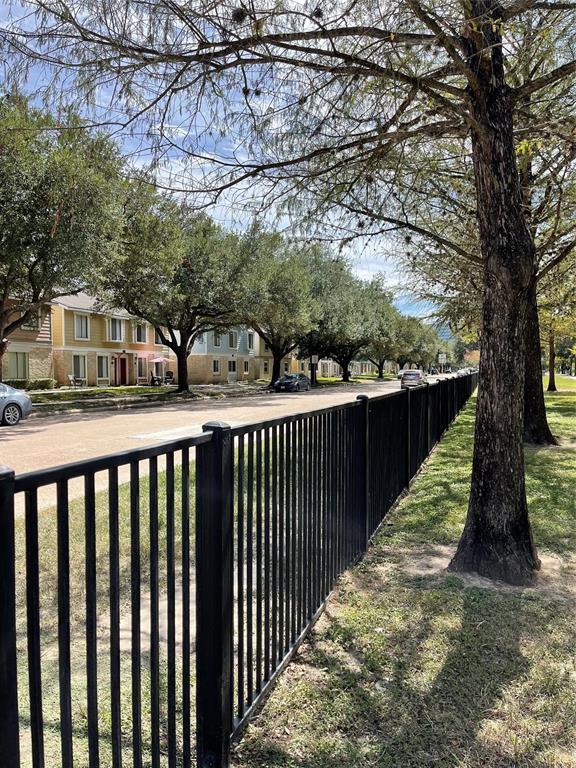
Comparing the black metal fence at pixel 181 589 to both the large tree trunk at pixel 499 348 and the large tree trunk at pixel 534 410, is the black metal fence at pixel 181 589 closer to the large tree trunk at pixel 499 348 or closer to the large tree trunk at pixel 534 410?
the large tree trunk at pixel 499 348

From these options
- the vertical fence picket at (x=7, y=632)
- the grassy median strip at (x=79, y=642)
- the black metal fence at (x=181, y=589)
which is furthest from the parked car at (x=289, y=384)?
the vertical fence picket at (x=7, y=632)

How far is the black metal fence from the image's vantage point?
4.52 ft

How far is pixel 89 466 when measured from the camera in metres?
1.46

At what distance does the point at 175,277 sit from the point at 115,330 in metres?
14.1

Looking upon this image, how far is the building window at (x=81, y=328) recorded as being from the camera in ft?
108

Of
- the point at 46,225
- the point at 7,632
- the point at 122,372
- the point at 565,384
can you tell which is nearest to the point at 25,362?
the point at 122,372

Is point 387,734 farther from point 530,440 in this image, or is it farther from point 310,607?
point 530,440

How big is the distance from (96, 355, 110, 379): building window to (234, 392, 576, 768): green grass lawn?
32.8 metres

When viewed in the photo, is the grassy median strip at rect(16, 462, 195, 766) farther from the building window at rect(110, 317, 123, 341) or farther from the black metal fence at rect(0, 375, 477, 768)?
the building window at rect(110, 317, 123, 341)

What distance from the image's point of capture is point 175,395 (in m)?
25.7

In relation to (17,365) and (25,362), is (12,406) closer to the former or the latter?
(17,365)

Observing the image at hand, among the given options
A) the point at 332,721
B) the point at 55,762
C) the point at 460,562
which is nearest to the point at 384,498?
the point at 460,562

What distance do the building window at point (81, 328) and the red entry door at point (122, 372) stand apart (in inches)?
156

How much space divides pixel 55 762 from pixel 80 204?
45.3 ft
